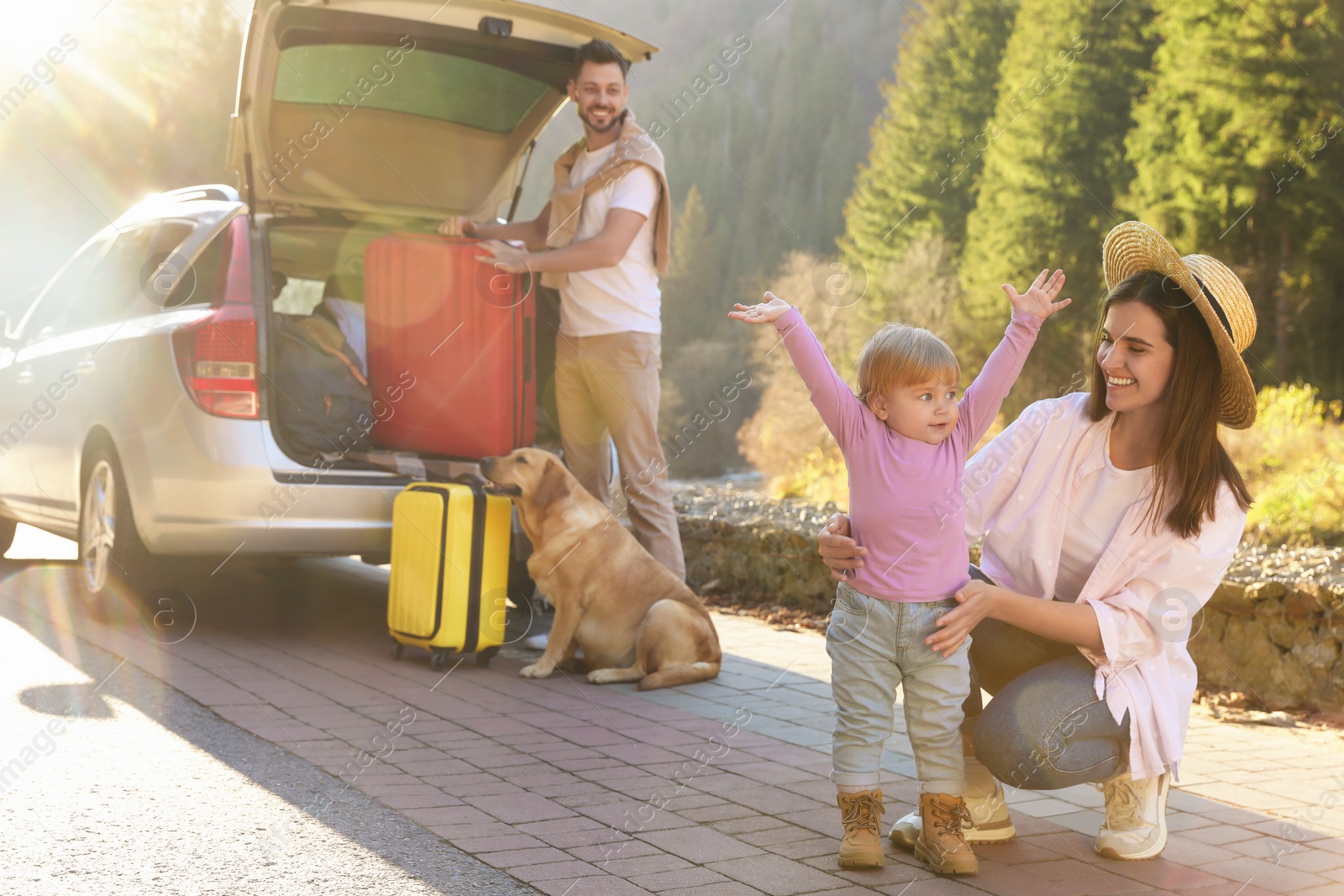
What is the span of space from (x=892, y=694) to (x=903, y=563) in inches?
12.6

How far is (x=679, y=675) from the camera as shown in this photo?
16.1ft

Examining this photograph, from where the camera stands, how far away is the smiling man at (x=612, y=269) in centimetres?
525

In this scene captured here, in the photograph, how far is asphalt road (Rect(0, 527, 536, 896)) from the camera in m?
2.69

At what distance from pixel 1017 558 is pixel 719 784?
1.12 meters

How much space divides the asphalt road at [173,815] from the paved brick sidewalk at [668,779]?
0.12m

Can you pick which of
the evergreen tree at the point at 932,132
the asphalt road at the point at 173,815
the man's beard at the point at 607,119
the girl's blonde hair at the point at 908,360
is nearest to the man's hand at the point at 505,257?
the man's beard at the point at 607,119

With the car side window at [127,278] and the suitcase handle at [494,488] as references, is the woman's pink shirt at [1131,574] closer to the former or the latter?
the suitcase handle at [494,488]

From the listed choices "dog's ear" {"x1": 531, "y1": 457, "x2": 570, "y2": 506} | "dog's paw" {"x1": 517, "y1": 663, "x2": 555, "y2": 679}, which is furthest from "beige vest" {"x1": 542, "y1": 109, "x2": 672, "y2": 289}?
"dog's paw" {"x1": 517, "y1": 663, "x2": 555, "y2": 679}

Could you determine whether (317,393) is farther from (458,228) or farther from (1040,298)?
(1040,298)

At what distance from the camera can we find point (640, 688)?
483 cm

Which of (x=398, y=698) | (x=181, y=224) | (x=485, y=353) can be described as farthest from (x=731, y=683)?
(x=181, y=224)

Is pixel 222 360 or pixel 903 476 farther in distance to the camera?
pixel 222 360

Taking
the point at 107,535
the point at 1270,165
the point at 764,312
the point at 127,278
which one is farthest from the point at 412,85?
the point at 1270,165

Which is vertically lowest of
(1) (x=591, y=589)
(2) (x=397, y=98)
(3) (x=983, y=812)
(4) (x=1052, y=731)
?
(3) (x=983, y=812)
